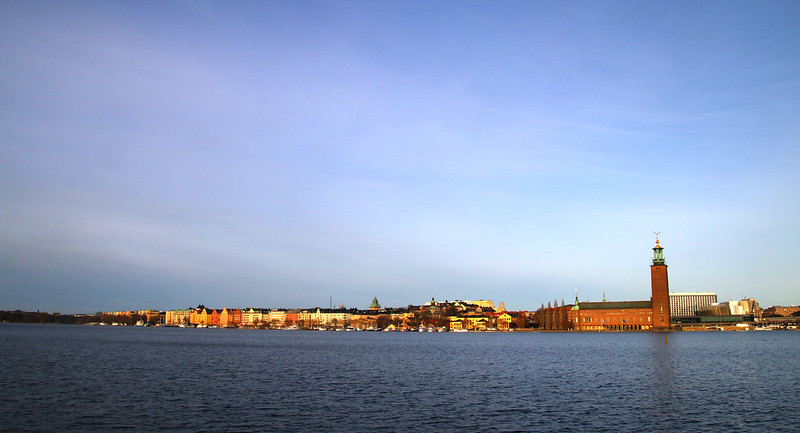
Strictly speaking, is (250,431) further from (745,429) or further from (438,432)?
(745,429)

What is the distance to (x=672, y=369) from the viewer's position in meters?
51.3

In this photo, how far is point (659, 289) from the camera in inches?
6727

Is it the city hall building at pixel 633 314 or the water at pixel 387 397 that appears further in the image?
the city hall building at pixel 633 314

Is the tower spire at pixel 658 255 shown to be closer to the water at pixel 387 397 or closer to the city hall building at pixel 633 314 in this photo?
the city hall building at pixel 633 314

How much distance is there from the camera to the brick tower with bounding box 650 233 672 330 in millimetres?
169500

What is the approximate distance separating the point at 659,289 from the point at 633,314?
18.8 metres

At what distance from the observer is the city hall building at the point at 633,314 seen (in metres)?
170

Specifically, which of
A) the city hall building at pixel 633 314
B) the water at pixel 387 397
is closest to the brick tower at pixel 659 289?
the city hall building at pixel 633 314

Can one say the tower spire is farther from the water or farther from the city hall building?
the water

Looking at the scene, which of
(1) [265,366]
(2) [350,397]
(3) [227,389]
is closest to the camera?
(2) [350,397]

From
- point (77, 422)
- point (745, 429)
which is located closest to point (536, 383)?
point (745, 429)

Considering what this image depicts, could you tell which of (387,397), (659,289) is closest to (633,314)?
(659,289)

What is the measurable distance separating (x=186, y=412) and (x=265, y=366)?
2449 centimetres

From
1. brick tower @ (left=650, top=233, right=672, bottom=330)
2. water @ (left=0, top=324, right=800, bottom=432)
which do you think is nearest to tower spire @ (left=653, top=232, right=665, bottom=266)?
brick tower @ (left=650, top=233, right=672, bottom=330)
